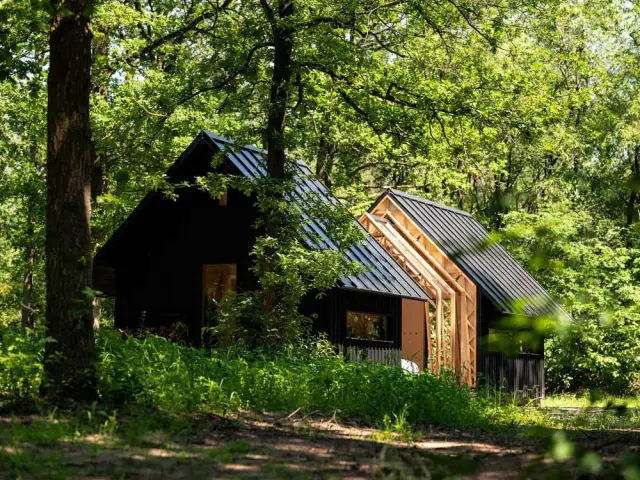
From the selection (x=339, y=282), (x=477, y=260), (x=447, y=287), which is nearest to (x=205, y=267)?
(x=339, y=282)

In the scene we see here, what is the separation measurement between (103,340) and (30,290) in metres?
31.5

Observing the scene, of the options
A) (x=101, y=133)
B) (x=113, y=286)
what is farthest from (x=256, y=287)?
(x=101, y=133)

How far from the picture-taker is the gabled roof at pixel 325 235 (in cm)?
2058

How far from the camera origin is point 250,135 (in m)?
18.8

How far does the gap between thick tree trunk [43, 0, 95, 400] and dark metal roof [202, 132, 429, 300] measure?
9477 mm

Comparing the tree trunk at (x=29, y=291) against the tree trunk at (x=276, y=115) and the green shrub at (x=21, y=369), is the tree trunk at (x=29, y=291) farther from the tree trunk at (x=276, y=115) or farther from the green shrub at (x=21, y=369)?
the green shrub at (x=21, y=369)

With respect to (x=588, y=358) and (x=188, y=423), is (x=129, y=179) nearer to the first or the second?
(x=588, y=358)

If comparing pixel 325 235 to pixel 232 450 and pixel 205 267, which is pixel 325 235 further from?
pixel 232 450

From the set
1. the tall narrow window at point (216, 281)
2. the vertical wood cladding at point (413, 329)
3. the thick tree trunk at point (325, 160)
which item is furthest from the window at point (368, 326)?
the thick tree trunk at point (325, 160)

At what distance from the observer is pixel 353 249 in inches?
875

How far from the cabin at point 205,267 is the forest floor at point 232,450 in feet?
40.8

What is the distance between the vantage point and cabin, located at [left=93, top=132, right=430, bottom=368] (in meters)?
21.8

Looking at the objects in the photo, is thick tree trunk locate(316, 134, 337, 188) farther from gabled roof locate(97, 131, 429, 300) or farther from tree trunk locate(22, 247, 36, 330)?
gabled roof locate(97, 131, 429, 300)

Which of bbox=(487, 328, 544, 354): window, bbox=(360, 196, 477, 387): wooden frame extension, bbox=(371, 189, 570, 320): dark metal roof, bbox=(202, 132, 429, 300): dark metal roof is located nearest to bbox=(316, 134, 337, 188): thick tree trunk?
bbox=(371, 189, 570, 320): dark metal roof
